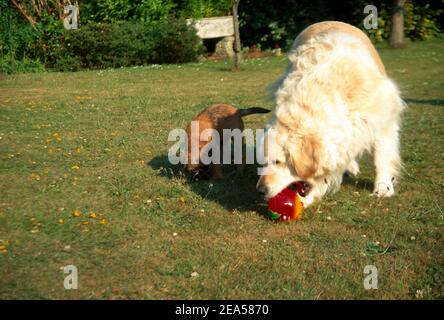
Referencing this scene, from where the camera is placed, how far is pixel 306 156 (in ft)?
14.0

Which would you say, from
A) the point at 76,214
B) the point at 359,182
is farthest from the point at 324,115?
the point at 76,214

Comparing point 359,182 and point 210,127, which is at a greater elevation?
point 210,127

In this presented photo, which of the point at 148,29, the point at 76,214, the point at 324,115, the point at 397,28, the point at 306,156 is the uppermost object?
the point at 148,29

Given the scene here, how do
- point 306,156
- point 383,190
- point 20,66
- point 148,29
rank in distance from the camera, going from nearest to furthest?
point 306,156 → point 383,190 → point 20,66 → point 148,29

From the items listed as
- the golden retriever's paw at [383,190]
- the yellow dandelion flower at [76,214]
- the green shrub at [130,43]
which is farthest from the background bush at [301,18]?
the yellow dandelion flower at [76,214]

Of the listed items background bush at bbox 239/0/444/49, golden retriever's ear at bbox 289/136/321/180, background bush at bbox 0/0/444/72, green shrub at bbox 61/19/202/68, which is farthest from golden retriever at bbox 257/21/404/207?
background bush at bbox 239/0/444/49

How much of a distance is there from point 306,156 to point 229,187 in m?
1.45

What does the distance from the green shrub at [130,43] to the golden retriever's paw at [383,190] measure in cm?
1179

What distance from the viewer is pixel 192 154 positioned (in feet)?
18.1

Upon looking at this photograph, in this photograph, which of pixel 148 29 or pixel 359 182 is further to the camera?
pixel 148 29

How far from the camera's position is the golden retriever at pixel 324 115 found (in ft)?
14.1

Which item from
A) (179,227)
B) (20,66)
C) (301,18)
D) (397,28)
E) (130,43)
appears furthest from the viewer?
(301,18)

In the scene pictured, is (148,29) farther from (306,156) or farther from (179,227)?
(306,156)
